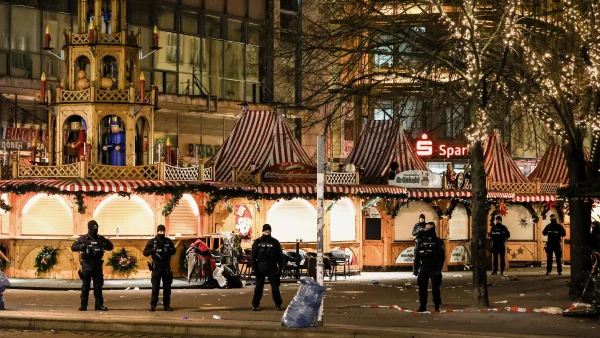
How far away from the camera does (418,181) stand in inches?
1630

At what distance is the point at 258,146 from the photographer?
41562 millimetres

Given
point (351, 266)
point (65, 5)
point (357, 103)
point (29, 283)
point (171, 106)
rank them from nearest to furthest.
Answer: point (357, 103) → point (29, 283) → point (351, 266) → point (65, 5) → point (171, 106)

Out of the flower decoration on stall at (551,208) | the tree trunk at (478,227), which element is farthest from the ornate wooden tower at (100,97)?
the flower decoration on stall at (551,208)

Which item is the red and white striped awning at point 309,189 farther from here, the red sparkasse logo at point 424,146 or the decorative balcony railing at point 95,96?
the red sparkasse logo at point 424,146

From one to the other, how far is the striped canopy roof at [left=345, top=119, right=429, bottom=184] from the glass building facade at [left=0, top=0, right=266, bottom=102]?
9.18 metres

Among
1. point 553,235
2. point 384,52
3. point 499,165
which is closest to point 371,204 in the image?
point 553,235

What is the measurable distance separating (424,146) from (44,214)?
28.0 meters

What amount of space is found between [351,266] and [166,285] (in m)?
17.6

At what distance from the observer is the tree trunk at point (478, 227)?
24.5 metres

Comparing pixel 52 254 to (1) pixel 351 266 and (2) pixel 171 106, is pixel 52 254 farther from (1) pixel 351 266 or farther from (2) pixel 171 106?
(2) pixel 171 106

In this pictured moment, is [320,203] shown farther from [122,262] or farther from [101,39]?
[101,39]

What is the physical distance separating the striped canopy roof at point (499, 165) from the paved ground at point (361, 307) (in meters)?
10.2

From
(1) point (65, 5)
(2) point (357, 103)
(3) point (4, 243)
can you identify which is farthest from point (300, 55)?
(1) point (65, 5)

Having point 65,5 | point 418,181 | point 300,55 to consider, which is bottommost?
point 418,181
